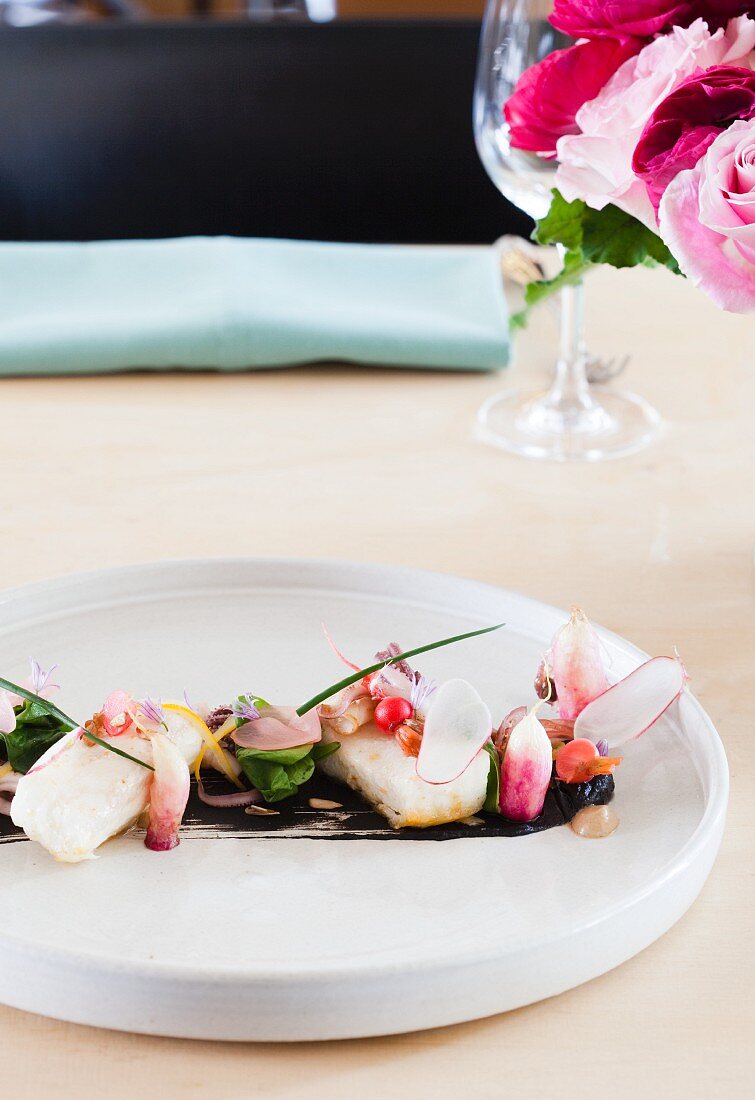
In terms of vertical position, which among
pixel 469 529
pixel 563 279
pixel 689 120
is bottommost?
pixel 469 529

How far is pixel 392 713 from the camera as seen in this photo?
18.8 inches

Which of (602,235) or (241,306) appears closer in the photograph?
(602,235)

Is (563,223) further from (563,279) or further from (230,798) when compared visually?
(230,798)

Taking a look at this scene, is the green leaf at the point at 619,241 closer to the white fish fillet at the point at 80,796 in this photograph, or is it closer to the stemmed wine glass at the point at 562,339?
the stemmed wine glass at the point at 562,339

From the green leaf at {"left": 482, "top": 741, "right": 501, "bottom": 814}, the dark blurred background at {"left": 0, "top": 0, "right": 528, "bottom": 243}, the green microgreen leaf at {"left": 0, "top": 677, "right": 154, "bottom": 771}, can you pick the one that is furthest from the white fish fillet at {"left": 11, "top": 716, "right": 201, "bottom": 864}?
the dark blurred background at {"left": 0, "top": 0, "right": 528, "bottom": 243}

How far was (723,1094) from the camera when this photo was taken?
0.38 metres

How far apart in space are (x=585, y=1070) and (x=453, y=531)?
416 millimetres

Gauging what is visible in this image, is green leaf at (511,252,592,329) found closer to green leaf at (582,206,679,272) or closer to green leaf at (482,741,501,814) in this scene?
green leaf at (582,206,679,272)

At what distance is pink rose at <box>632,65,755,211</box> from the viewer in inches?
22.8

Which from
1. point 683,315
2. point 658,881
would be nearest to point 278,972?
point 658,881

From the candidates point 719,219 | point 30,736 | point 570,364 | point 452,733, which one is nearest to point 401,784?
point 452,733

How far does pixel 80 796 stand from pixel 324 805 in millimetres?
92

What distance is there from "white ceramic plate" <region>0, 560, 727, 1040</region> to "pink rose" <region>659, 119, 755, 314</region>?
18 centimetres

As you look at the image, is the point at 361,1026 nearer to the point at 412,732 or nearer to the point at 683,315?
the point at 412,732
